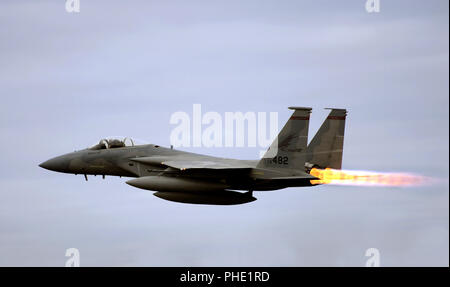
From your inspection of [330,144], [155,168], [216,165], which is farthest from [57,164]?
[330,144]

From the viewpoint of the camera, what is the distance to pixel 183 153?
4853 centimetres

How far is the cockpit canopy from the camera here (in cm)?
4934

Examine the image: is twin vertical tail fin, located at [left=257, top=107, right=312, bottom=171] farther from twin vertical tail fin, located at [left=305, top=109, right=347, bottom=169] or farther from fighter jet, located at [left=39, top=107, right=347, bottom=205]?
twin vertical tail fin, located at [left=305, top=109, right=347, bottom=169]

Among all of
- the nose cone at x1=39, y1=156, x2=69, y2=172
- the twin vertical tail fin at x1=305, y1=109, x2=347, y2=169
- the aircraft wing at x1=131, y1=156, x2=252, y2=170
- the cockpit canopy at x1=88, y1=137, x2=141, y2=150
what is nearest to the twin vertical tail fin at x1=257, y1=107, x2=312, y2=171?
the aircraft wing at x1=131, y1=156, x2=252, y2=170

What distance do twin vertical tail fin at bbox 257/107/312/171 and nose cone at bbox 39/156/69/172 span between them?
10.7 meters

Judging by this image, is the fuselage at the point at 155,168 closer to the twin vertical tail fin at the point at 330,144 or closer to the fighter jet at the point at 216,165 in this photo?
the fighter jet at the point at 216,165

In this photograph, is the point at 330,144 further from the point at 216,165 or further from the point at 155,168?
the point at 155,168

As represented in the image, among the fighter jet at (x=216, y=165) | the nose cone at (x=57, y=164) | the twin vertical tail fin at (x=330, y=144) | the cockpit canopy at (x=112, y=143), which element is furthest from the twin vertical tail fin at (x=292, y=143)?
the nose cone at (x=57, y=164)

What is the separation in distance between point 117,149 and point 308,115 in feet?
32.6

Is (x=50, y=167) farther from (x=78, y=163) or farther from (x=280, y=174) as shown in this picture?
(x=280, y=174)

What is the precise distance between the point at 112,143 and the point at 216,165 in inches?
241

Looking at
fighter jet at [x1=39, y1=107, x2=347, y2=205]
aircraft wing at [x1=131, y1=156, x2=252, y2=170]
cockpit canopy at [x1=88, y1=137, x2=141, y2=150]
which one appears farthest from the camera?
cockpit canopy at [x1=88, y1=137, x2=141, y2=150]

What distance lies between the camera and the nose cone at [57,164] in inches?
1967
